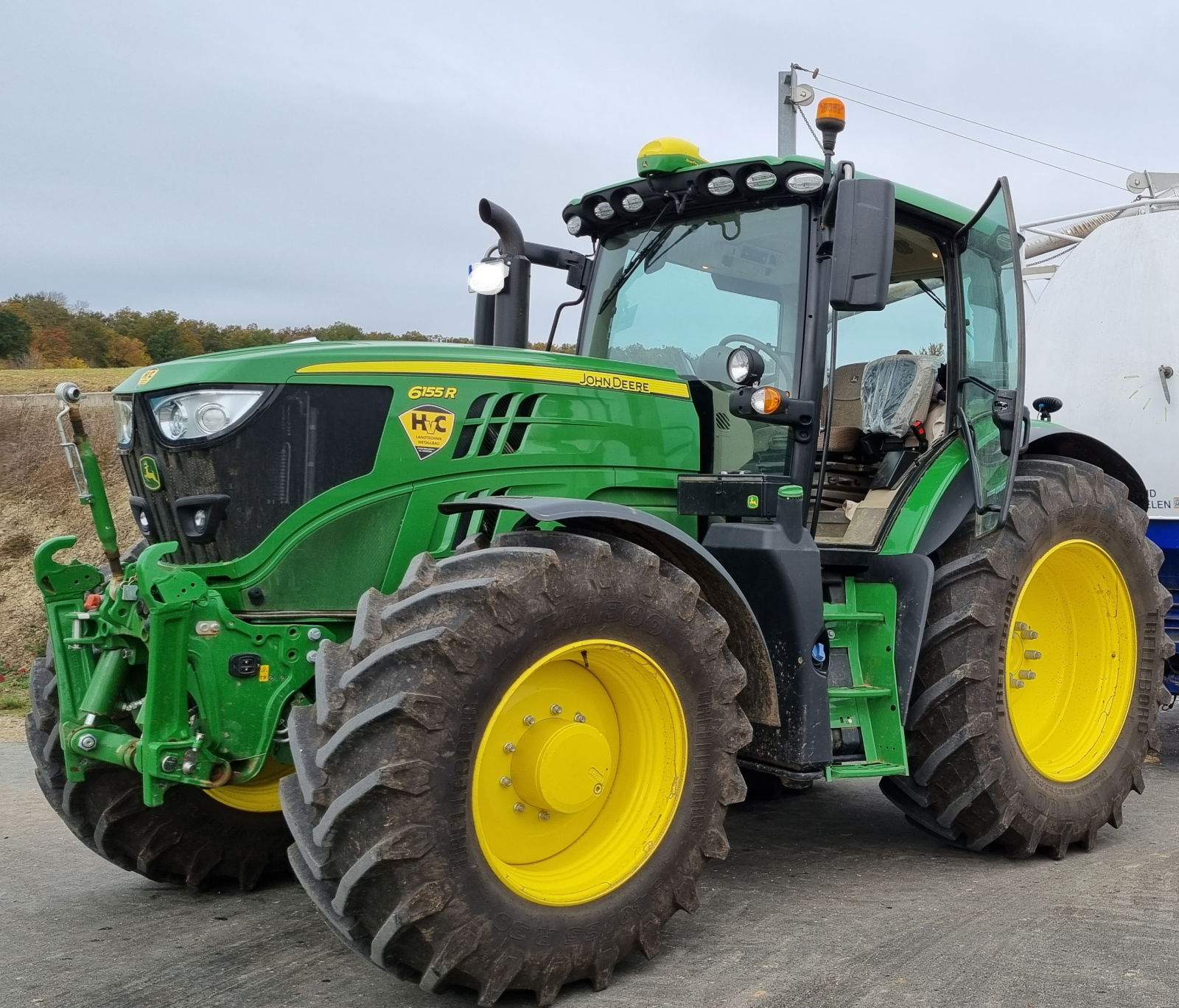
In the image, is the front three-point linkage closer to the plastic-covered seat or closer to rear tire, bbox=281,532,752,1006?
rear tire, bbox=281,532,752,1006

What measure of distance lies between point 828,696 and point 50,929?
2.78 m

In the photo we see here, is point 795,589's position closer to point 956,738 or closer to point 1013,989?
point 956,738

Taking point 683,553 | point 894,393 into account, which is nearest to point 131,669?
point 683,553

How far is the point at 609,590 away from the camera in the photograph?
3.47 metres

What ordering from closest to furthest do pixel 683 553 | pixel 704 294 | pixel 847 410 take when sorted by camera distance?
pixel 683 553, pixel 704 294, pixel 847 410

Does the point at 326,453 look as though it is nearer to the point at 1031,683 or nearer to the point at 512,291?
the point at 512,291

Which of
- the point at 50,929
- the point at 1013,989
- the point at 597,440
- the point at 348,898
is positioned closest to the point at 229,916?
the point at 50,929

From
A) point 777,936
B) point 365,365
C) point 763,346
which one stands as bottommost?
point 777,936

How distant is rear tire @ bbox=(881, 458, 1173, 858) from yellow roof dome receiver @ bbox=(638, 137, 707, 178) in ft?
6.09

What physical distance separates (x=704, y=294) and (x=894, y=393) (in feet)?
3.11

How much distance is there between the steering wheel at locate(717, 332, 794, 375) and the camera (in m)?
4.52

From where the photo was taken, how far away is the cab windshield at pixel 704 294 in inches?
179

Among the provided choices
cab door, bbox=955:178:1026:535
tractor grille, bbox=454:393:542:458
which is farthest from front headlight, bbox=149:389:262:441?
cab door, bbox=955:178:1026:535

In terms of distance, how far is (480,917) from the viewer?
3.16m
